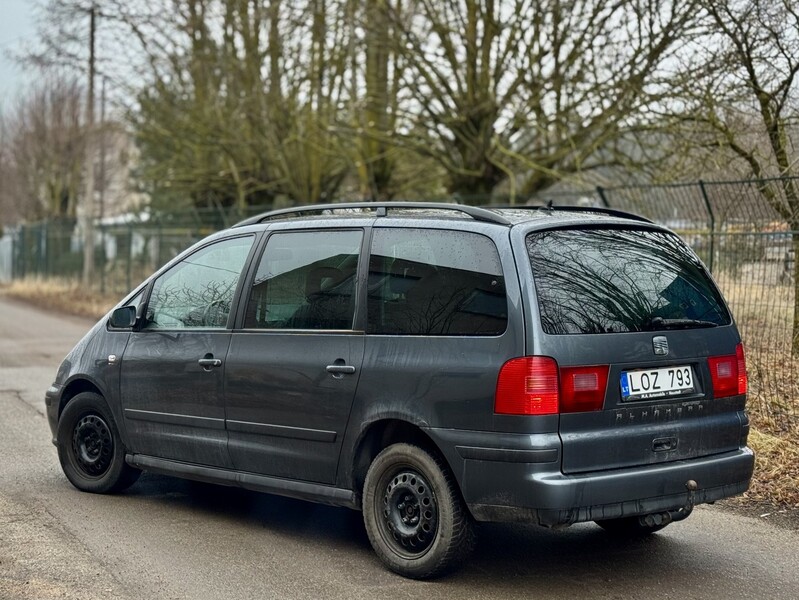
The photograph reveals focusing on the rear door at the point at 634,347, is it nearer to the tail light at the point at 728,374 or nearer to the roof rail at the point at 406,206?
the tail light at the point at 728,374

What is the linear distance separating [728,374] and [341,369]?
1.91 meters

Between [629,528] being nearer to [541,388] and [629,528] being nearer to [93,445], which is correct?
[541,388]

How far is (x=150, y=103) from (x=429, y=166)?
7.60 meters

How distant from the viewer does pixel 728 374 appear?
5457 millimetres

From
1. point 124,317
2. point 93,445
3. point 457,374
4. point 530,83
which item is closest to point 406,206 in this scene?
point 457,374

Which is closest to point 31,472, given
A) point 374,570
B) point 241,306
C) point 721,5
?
point 241,306

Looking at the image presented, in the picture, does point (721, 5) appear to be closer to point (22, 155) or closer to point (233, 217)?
point (233, 217)

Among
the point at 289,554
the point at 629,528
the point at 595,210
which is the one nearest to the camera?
the point at 289,554

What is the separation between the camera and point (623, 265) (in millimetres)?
5250

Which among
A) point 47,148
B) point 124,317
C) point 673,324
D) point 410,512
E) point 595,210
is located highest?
point 47,148

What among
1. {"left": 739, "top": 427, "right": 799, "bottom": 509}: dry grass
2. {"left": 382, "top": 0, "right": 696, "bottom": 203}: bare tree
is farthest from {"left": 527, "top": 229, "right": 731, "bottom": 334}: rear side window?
{"left": 382, "top": 0, "right": 696, "bottom": 203}: bare tree

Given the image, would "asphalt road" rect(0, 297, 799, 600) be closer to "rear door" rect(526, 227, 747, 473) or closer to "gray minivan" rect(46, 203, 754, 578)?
A: "gray minivan" rect(46, 203, 754, 578)

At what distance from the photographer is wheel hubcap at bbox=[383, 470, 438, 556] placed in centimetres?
516

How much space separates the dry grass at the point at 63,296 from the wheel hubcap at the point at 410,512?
2012 cm
